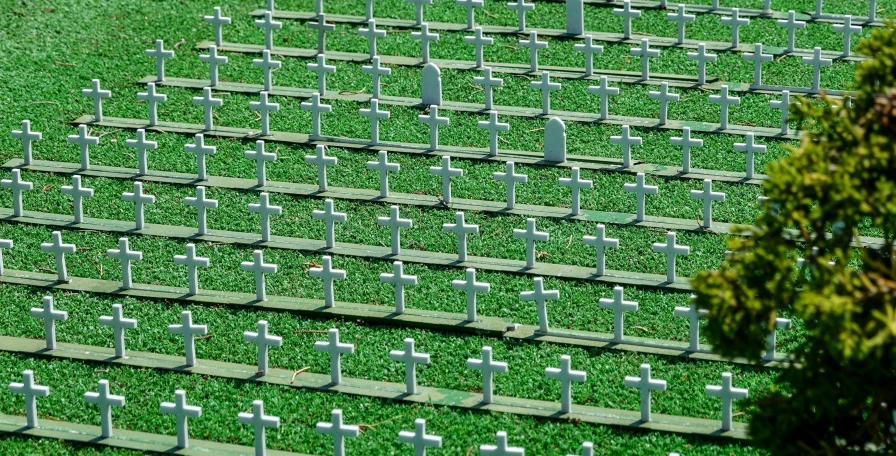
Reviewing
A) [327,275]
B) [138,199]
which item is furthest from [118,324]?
[138,199]

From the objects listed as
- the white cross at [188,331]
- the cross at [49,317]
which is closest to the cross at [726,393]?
the white cross at [188,331]

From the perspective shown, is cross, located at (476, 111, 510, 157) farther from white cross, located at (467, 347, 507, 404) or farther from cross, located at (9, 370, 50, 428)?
cross, located at (9, 370, 50, 428)

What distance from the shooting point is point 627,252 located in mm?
11172

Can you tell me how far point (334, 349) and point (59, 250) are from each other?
2.53 metres

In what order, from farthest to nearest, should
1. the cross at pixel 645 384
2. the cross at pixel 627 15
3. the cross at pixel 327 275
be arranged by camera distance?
1. the cross at pixel 627 15
2. the cross at pixel 327 275
3. the cross at pixel 645 384

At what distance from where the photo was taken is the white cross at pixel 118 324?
9.85 metres

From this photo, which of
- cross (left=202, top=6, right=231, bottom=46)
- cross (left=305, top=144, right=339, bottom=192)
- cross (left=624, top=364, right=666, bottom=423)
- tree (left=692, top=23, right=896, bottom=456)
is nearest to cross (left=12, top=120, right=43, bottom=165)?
cross (left=305, top=144, right=339, bottom=192)

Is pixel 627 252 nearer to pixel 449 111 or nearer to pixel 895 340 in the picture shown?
pixel 449 111

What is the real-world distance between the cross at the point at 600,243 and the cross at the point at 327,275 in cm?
179

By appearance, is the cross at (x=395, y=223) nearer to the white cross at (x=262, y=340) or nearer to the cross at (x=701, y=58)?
the white cross at (x=262, y=340)

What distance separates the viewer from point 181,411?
29.2ft

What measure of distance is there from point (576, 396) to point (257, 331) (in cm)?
215

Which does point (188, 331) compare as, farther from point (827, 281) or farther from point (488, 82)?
point (827, 281)

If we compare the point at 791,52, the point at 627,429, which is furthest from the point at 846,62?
the point at 627,429
